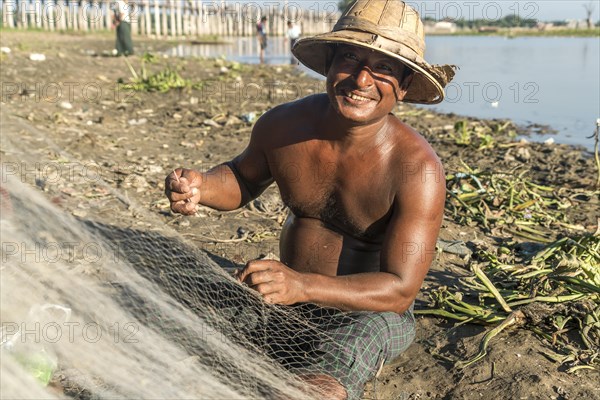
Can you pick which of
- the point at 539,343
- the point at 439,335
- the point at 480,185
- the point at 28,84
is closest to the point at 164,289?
the point at 439,335

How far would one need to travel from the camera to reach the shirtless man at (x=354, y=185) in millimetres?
2240

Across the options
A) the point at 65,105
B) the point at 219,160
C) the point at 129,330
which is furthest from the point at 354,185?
the point at 65,105

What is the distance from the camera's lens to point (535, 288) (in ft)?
9.57

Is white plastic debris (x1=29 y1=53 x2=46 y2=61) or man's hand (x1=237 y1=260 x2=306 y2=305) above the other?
white plastic debris (x1=29 y1=53 x2=46 y2=61)

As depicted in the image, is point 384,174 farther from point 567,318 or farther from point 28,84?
point 28,84

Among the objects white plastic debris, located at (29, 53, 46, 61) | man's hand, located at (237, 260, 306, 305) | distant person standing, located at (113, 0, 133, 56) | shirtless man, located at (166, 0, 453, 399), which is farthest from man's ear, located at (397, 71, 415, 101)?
distant person standing, located at (113, 0, 133, 56)

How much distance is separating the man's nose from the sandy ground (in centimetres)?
103

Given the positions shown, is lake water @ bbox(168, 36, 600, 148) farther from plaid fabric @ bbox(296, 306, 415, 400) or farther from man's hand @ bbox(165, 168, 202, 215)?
man's hand @ bbox(165, 168, 202, 215)

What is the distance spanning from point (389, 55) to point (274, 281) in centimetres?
83

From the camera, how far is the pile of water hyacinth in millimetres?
2676

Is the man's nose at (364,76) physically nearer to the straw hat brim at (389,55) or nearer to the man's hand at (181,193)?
the straw hat brim at (389,55)

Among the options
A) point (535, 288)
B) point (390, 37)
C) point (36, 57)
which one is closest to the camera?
point (390, 37)

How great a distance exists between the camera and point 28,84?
8039 mm

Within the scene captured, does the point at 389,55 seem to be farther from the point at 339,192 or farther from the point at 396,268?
the point at 396,268
